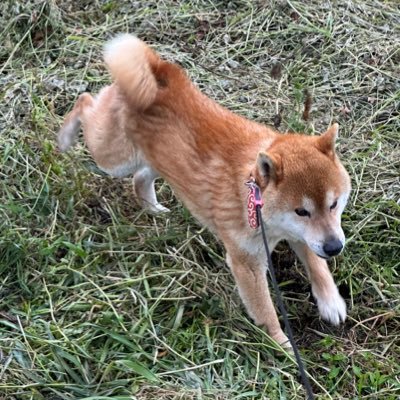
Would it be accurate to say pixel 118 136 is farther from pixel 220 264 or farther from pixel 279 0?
pixel 279 0

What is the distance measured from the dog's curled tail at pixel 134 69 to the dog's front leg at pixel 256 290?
3.43 ft

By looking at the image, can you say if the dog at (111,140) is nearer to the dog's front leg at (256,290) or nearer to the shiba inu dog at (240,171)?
the shiba inu dog at (240,171)

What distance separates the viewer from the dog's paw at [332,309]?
4.58m

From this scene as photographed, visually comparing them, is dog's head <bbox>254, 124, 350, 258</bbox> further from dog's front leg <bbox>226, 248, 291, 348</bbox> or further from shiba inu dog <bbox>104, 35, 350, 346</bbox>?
dog's front leg <bbox>226, 248, 291, 348</bbox>

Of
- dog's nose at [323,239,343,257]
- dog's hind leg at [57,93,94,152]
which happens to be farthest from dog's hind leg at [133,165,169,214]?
dog's nose at [323,239,343,257]

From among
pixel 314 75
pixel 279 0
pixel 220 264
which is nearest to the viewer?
pixel 220 264

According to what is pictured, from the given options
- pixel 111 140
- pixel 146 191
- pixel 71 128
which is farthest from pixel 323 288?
pixel 71 128

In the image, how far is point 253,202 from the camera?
4.12 metres

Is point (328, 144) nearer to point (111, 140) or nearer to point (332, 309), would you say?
point (332, 309)

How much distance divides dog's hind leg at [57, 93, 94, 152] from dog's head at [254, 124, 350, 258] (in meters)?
1.82

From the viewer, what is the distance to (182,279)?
4.75 m

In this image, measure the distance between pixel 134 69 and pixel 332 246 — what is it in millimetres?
1576

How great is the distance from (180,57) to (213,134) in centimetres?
233

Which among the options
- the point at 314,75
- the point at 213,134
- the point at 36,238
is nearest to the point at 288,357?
the point at 213,134
